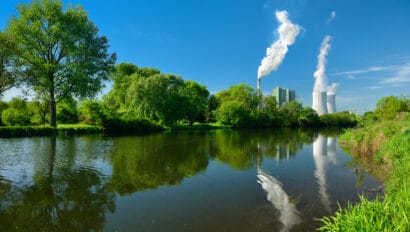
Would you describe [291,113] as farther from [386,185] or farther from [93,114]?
[386,185]

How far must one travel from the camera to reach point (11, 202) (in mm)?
8312

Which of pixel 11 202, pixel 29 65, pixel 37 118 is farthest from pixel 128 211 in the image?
pixel 37 118

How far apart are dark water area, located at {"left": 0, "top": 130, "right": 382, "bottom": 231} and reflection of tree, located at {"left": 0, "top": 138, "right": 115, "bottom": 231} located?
27 millimetres

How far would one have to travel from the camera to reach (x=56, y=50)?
33344 mm

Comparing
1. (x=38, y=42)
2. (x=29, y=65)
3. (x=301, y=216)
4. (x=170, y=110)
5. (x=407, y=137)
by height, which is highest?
(x=38, y=42)

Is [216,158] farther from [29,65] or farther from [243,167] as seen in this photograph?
[29,65]

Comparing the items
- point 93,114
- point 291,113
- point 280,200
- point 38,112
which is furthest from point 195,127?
point 280,200

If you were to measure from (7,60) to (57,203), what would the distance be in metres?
27.3

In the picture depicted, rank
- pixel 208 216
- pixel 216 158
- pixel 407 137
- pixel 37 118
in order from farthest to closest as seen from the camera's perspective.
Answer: pixel 37 118 → pixel 216 158 → pixel 407 137 → pixel 208 216

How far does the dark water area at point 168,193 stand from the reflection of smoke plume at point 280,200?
3 centimetres

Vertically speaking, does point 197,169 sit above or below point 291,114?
below

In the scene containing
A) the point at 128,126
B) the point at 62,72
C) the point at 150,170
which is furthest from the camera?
the point at 128,126

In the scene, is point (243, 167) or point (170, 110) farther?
point (170, 110)

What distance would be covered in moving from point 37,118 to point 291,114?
7192 centimetres
